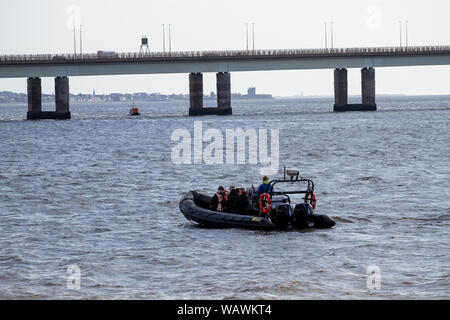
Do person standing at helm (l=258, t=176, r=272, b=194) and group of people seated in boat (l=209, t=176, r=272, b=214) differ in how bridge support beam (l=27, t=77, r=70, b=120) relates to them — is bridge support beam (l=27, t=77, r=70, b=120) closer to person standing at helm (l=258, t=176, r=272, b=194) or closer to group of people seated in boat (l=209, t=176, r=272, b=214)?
group of people seated in boat (l=209, t=176, r=272, b=214)

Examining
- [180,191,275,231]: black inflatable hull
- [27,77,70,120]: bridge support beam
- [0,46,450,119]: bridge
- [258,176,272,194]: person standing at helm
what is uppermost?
[0,46,450,119]: bridge

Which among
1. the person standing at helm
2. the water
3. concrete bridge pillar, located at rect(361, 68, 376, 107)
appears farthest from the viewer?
concrete bridge pillar, located at rect(361, 68, 376, 107)

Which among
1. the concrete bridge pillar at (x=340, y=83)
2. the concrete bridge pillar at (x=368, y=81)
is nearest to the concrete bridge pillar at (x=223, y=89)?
the concrete bridge pillar at (x=340, y=83)

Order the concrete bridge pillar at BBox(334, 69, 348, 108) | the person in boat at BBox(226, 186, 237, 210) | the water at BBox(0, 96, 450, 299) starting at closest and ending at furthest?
1. the water at BBox(0, 96, 450, 299)
2. the person in boat at BBox(226, 186, 237, 210)
3. the concrete bridge pillar at BBox(334, 69, 348, 108)

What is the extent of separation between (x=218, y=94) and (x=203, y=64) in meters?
7.20

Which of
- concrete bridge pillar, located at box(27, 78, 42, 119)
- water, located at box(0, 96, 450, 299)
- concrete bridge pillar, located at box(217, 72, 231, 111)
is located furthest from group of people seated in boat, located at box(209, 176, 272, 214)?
concrete bridge pillar, located at box(217, 72, 231, 111)

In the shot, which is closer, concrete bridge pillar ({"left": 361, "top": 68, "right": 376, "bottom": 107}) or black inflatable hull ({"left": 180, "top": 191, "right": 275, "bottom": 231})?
black inflatable hull ({"left": 180, "top": 191, "right": 275, "bottom": 231})

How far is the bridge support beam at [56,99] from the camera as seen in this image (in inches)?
5182

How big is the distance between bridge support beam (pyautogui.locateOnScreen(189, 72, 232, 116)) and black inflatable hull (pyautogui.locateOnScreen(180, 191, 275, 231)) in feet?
348

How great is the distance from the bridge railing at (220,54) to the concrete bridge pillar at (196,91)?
13.3 ft

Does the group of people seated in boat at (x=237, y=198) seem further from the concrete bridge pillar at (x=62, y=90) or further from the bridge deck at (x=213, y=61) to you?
the concrete bridge pillar at (x=62, y=90)

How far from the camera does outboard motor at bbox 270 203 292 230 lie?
93.0ft

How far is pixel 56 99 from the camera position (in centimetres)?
13488
